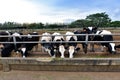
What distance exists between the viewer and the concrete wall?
347 inches

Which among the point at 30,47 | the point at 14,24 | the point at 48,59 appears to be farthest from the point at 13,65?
the point at 14,24

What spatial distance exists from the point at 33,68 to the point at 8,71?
2.66ft

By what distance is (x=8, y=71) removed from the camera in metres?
9.34

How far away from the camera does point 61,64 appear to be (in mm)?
9008
